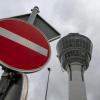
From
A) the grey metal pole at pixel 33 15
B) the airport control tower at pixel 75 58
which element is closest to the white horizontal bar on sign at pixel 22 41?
the grey metal pole at pixel 33 15

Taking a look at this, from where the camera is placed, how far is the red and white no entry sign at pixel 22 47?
8.95 feet

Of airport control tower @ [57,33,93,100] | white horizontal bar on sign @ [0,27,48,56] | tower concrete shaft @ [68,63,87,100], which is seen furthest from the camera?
airport control tower @ [57,33,93,100]

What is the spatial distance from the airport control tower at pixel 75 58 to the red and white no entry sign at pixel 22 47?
66645 millimetres

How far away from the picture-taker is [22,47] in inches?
114

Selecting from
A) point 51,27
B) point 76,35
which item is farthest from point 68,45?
point 51,27

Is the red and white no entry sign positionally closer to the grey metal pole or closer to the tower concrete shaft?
the grey metal pole

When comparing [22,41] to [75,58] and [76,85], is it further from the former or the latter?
[75,58]

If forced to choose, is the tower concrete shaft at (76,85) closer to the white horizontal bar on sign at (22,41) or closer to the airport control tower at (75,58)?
the airport control tower at (75,58)

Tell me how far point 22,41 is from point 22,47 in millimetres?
119

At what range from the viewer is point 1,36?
288cm

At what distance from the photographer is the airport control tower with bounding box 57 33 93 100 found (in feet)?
228

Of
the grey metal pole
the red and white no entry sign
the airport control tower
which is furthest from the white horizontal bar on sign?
the airport control tower

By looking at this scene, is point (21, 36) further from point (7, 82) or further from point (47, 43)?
point (7, 82)

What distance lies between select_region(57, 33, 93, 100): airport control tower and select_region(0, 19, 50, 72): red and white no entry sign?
66645 millimetres
